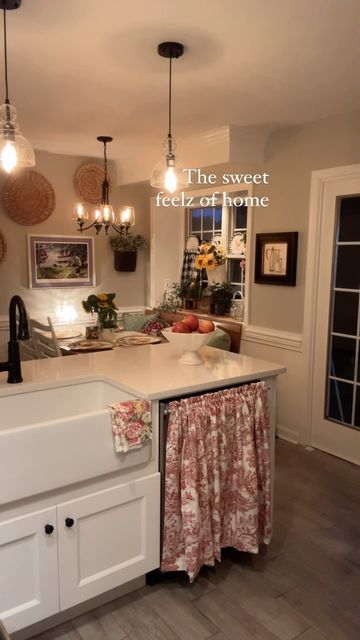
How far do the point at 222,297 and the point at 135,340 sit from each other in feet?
3.40

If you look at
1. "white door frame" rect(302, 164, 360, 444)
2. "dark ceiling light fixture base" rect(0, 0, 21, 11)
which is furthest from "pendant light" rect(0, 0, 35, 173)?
"white door frame" rect(302, 164, 360, 444)

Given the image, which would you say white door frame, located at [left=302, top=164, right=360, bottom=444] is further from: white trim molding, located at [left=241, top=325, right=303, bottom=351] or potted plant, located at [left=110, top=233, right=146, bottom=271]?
potted plant, located at [left=110, top=233, right=146, bottom=271]

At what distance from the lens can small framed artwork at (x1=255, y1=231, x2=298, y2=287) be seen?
12.3 feet

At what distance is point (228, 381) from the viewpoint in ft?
7.10

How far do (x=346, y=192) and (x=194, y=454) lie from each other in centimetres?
228

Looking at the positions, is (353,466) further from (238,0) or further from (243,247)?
(238,0)

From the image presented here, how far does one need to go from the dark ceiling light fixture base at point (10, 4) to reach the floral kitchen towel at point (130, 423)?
1629 mm

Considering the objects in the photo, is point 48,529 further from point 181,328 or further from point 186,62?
point 186,62

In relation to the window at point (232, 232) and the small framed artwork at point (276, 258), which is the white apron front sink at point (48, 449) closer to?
the small framed artwork at point (276, 258)

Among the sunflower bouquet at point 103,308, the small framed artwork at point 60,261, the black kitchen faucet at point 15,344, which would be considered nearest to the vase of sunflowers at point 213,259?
the sunflower bouquet at point 103,308

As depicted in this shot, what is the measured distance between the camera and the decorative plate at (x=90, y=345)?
3.83 metres

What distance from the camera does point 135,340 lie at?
4090 millimetres

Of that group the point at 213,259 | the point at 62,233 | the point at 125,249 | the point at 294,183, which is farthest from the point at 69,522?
the point at 125,249

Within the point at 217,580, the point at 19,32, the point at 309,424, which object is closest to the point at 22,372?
the point at 217,580
